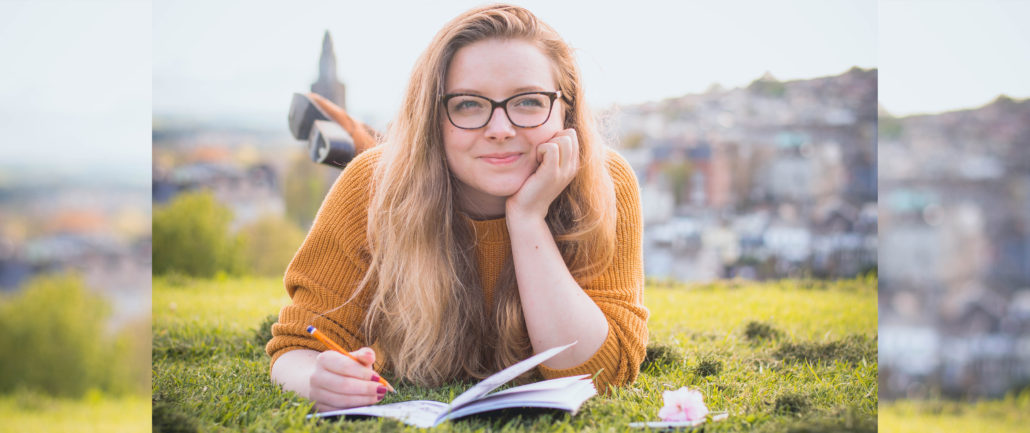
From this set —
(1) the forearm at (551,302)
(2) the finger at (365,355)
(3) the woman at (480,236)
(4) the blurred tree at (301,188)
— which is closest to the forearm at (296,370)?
(3) the woman at (480,236)

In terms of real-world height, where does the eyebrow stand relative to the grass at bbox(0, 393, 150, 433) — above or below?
above

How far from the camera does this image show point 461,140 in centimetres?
146

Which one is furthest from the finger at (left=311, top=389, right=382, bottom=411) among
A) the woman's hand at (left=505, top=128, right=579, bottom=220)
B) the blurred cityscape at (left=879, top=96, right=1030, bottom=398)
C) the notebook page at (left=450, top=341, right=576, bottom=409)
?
the blurred cityscape at (left=879, top=96, right=1030, bottom=398)

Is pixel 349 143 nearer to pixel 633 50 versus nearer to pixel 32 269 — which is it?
pixel 32 269

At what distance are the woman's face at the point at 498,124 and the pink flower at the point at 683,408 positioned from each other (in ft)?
1.86

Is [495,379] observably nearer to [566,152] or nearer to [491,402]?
[491,402]

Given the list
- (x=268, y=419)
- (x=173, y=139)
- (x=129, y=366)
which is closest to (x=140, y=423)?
(x=268, y=419)

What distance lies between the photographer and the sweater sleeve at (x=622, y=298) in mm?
1445

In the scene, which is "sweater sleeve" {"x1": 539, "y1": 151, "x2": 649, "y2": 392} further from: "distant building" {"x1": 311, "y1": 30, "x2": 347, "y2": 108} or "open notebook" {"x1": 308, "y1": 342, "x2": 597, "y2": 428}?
"distant building" {"x1": 311, "y1": 30, "x2": 347, "y2": 108}

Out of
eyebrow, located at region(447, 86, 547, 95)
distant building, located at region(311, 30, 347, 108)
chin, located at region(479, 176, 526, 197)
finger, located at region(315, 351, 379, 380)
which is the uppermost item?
distant building, located at region(311, 30, 347, 108)

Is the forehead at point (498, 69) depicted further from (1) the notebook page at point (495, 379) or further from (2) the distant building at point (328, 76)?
(2) the distant building at point (328, 76)

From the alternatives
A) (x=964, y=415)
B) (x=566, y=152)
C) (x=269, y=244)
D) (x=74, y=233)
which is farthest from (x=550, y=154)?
(x=269, y=244)

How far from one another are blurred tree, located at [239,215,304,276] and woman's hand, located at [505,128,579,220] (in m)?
3.24

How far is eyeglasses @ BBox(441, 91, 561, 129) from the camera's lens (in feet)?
4.69
